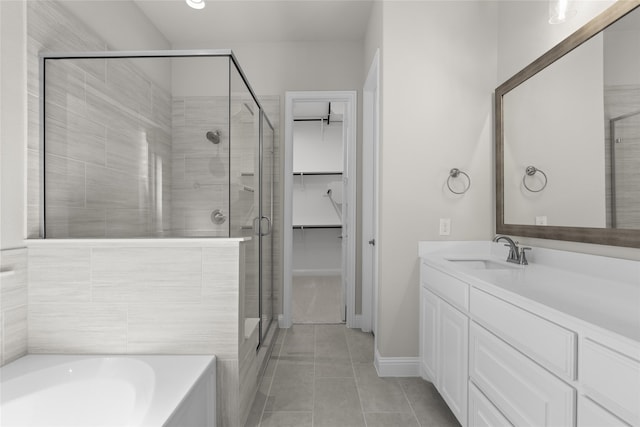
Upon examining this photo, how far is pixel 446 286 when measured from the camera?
5.80ft

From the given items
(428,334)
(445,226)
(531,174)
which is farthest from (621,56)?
(428,334)

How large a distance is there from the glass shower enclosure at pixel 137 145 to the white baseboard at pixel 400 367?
1360mm

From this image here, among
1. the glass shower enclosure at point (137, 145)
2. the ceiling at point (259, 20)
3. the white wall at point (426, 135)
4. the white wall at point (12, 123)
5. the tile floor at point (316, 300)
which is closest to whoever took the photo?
the white wall at point (12, 123)

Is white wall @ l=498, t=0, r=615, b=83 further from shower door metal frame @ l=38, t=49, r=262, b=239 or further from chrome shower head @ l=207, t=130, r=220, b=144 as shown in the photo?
chrome shower head @ l=207, t=130, r=220, b=144

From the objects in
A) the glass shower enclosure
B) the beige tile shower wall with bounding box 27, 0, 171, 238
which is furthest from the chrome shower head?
the beige tile shower wall with bounding box 27, 0, 171, 238

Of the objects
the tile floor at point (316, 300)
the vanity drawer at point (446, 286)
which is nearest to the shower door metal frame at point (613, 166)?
the vanity drawer at point (446, 286)

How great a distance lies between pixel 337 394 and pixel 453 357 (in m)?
0.78

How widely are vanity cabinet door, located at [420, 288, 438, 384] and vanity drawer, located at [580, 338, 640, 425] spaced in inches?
40.7

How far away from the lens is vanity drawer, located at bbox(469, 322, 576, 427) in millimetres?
961

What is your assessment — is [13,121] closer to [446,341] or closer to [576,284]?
[446,341]

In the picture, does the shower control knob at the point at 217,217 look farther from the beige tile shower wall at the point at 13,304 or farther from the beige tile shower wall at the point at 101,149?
the beige tile shower wall at the point at 13,304

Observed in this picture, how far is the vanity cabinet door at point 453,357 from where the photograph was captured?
1.54 meters

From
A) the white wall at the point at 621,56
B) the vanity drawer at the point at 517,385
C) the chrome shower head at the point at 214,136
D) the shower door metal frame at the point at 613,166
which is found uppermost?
the white wall at the point at 621,56

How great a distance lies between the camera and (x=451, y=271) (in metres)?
1.70
